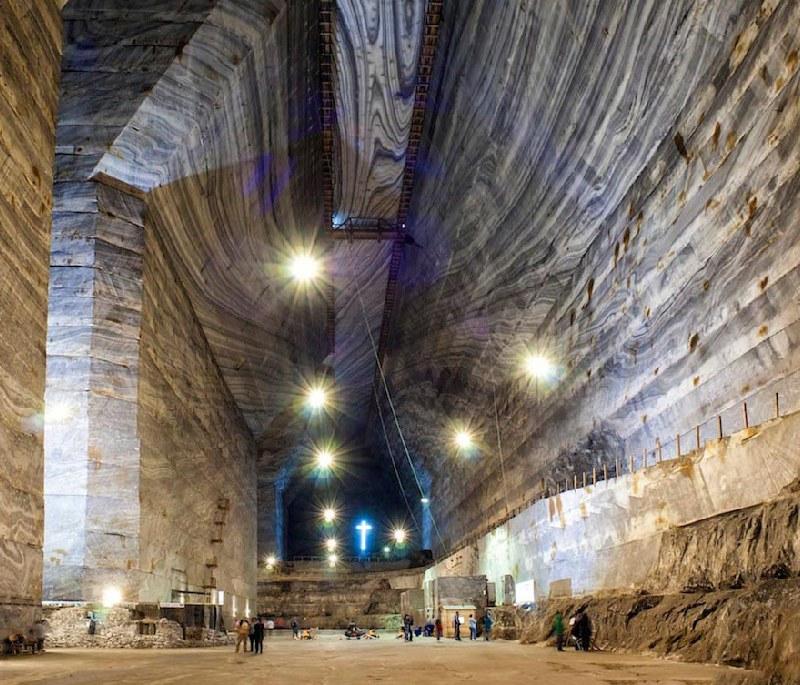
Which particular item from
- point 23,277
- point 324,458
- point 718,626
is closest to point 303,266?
point 23,277

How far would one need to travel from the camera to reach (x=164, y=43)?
42.7ft

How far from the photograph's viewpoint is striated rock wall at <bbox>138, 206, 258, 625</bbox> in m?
15.5

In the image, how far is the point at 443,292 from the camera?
2298 cm

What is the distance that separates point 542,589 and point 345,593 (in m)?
25.4

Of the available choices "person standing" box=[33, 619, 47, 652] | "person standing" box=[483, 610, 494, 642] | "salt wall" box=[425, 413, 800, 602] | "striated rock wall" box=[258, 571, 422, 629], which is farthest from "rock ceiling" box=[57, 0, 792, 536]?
"striated rock wall" box=[258, 571, 422, 629]

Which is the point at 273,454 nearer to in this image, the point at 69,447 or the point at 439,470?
the point at 439,470

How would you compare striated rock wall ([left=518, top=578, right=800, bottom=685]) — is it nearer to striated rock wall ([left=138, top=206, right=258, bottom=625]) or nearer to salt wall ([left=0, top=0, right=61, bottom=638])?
salt wall ([left=0, top=0, right=61, bottom=638])

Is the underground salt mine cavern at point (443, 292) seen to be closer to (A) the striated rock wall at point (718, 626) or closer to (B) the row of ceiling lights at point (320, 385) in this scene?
(A) the striated rock wall at point (718, 626)

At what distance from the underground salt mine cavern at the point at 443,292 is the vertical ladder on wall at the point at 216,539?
0.41m

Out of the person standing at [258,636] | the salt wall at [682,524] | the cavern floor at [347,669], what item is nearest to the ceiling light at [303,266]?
the salt wall at [682,524]

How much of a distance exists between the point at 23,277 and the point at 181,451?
9139mm

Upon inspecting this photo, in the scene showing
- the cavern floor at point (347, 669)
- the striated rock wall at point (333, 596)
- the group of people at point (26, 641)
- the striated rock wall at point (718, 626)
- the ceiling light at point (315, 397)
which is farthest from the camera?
the striated rock wall at point (333, 596)

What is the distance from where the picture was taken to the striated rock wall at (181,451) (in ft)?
50.8

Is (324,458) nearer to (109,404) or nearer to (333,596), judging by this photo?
(333,596)
